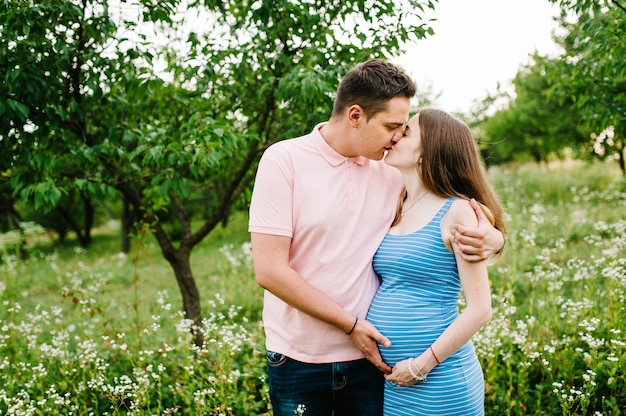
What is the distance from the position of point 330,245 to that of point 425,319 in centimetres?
55

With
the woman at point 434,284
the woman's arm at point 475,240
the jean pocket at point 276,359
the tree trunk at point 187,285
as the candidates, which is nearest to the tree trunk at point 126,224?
the tree trunk at point 187,285

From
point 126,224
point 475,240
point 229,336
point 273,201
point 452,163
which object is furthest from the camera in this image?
point 126,224

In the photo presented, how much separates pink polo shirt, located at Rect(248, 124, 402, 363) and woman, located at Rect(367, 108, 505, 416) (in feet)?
0.43

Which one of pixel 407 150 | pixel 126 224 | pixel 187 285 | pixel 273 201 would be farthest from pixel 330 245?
pixel 126 224

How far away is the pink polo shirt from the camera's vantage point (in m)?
2.28

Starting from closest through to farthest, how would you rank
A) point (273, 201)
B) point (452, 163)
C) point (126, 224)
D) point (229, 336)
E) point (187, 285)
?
point (273, 201) < point (452, 163) < point (229, 336) < point (187, 285) < point (126, 224)

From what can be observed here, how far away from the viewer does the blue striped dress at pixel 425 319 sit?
2264 mm

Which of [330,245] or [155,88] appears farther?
[155,88]

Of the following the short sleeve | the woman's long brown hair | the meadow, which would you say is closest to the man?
the short sleeve

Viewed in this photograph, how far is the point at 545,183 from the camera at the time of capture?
17.2 metres

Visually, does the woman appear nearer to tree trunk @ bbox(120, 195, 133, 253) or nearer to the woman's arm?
the woman's arm

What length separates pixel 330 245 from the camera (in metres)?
2.35

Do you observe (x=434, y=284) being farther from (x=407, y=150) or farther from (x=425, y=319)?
(x=407, y=150)

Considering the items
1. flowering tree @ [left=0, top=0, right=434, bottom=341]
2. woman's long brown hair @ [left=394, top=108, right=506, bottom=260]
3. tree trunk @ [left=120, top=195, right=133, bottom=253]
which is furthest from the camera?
tree trunk @ [left=120, top=195, right=133, bottom=253]
